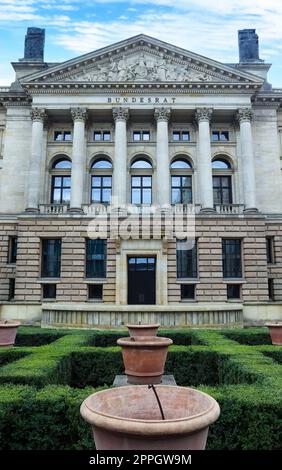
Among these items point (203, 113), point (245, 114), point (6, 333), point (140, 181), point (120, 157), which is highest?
point (203, 113)

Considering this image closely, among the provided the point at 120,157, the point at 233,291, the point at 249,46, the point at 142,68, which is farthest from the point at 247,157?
the point at 249,46

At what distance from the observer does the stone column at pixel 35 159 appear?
110 feet

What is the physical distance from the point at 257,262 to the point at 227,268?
267cm

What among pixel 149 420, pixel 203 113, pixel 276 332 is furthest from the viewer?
pixel 203 113

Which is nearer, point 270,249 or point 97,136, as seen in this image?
point 270,249

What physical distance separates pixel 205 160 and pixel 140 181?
6676 millimetres

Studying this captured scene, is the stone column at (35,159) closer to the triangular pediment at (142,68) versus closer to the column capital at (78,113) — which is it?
the column capital at (78,113)

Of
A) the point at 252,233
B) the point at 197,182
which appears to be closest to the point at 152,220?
the point at 197,182

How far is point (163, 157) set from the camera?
→ 34.4 metres

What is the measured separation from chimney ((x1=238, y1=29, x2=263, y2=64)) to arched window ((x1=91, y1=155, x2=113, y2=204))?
1943cm

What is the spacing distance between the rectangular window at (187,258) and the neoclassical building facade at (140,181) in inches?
5.0

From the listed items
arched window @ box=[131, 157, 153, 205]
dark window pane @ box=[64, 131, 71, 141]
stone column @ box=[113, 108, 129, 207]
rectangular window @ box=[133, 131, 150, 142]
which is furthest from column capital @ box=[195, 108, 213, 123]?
dark window pane @ box=[64, 131, 71, 141]

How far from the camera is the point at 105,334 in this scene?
16250 millimetres

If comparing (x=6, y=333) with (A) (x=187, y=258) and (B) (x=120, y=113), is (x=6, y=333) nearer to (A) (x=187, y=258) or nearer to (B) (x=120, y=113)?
(A) (x=187, y=258)
